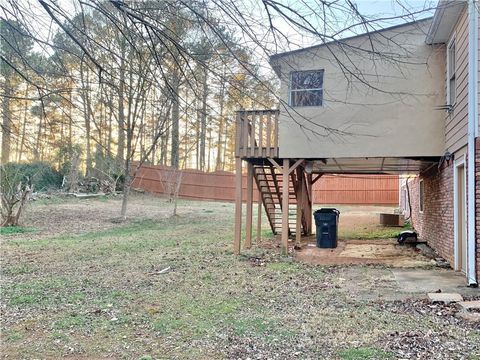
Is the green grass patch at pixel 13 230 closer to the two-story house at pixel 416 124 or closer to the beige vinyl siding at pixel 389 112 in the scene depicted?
the two-story house at pixel 416 124

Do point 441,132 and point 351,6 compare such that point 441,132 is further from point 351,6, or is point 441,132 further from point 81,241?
point 81,241

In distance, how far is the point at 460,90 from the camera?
22.7 ft

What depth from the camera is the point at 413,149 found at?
28.1ft

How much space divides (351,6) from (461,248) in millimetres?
5794

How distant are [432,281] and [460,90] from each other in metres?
3.05

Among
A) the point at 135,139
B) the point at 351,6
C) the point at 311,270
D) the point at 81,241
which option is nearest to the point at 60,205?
the point at 135,139

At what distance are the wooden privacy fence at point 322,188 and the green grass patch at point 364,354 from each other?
22.3 meters

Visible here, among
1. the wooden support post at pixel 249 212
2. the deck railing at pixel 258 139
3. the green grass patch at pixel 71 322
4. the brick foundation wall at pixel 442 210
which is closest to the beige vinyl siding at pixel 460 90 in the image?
the brick foundation wall at pixel 442 210

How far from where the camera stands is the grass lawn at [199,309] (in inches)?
159

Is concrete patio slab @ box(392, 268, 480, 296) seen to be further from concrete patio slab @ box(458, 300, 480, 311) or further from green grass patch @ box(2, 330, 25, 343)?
green grass patch @ box(2, 330, 25, 343)

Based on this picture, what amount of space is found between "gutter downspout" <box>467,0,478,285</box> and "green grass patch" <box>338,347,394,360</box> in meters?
3.05

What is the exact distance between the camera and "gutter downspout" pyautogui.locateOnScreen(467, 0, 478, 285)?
6125mm

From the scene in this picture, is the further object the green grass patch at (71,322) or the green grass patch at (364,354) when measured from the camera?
the green grass patch at (71,322)

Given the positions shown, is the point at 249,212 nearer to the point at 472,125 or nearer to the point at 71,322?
the point at 472,125
